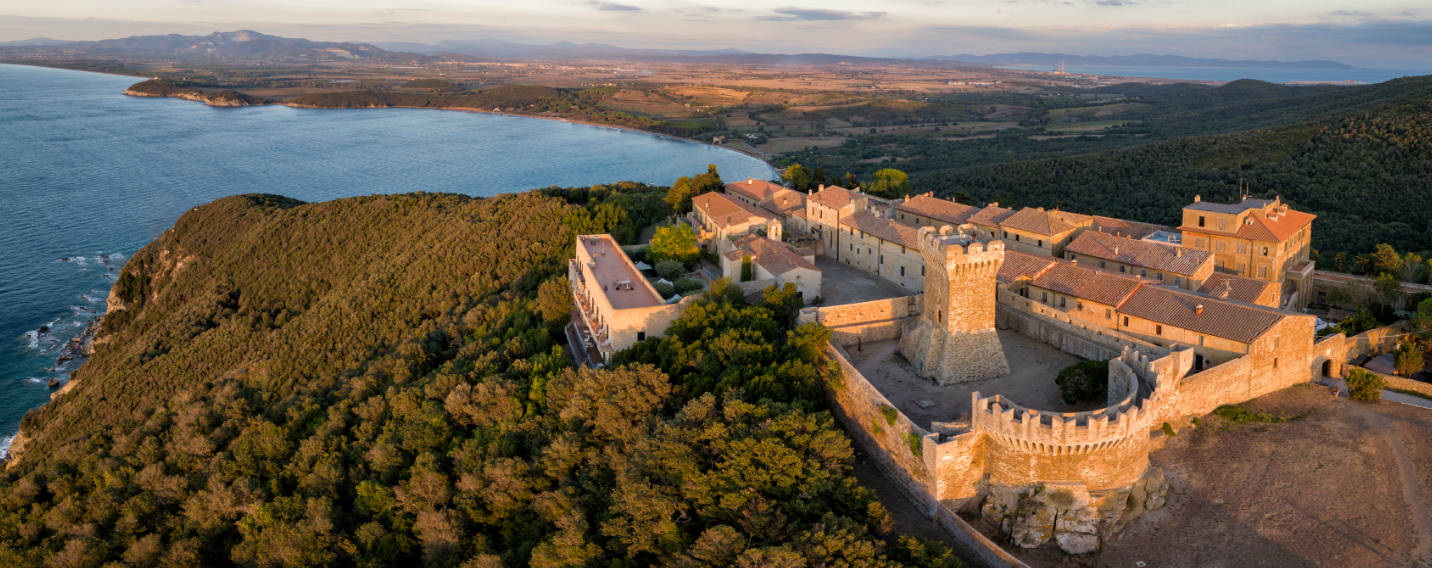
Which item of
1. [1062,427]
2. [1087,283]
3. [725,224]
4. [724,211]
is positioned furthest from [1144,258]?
[724,211]

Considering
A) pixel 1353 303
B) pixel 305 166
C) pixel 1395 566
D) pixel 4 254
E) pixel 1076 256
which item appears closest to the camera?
pixel 1395 566

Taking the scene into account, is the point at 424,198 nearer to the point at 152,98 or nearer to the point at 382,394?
the point at 382,394

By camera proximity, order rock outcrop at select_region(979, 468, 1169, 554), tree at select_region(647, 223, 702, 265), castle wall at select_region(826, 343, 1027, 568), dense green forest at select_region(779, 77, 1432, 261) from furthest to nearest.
→ dense green forest at select_region(779, 77, 1432, 261)
tree at select_region(647, 223, 702, 265)
rock outcrop at select_region(979, 468, 1169, 554)
castle wall at select_region(826, 343, 1027, 568)

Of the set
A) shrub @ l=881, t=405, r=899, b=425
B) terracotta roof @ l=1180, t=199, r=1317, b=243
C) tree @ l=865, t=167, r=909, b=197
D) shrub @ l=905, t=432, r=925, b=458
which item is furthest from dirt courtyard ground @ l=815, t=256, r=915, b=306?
tree @ l=865, t=167, r=909, b=197

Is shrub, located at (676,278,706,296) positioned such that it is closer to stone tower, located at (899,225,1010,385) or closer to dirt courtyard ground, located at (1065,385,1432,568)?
stone tower, located at (899,225,1010,385)

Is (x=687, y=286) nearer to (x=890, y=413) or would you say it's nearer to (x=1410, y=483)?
(x=890, y=413)

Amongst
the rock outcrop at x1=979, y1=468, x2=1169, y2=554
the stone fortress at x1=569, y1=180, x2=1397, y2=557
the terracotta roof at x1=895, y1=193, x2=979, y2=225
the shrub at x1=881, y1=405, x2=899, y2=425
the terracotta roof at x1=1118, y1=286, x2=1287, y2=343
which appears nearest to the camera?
the rock outcrop at x1=979, y1=468, x2=1169, y2=554

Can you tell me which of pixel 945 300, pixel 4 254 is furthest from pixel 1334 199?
pixel 4 254
